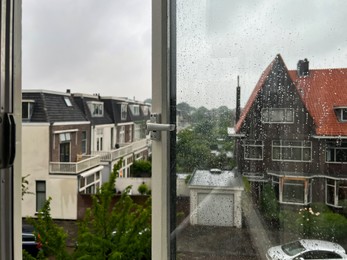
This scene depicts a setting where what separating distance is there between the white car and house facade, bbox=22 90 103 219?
2.45 ft

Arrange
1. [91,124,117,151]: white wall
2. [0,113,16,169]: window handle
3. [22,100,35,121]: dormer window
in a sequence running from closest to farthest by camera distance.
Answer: [0,113,16,169]: window handle
[22,100,35,121]: dormer window
[91,124,117,151]: white wall

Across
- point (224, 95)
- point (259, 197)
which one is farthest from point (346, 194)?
point (224, 95)

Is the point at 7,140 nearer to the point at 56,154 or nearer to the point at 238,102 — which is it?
the point at 56,154

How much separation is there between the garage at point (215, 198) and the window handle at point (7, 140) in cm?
53

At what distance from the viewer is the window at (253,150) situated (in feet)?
3.18

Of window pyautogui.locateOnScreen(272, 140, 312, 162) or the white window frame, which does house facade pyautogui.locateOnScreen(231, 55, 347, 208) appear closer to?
window pyautogui.locateOnScreen(272, 140, 312, 162)

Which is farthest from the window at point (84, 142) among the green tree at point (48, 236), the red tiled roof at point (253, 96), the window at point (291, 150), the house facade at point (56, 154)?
the window at point (291, 150)

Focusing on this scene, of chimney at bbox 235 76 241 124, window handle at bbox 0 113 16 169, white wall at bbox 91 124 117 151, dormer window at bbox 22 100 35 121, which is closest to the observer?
window handle at bbox 0 113 16 169

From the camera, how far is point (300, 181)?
936 millimetres

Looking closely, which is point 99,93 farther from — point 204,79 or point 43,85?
point 204,79

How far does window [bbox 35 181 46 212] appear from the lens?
1.32m

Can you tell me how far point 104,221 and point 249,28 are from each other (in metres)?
0.91

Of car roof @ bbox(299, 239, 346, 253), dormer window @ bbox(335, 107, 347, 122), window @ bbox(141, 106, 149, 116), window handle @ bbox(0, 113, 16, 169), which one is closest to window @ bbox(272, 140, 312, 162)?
dormer window @ bbox(335, 107, 347, 122)

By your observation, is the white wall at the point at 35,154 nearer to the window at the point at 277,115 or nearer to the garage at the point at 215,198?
the garage at the point at 215,198
